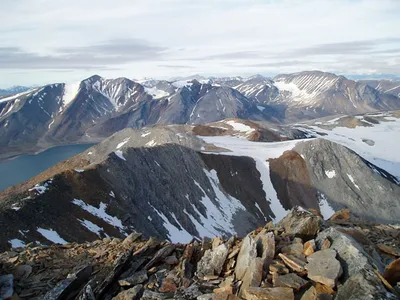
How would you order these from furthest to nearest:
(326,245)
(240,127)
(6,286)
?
(240,127)
(6,286)
(326,245)

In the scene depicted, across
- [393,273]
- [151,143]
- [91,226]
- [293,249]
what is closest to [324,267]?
[293,249]

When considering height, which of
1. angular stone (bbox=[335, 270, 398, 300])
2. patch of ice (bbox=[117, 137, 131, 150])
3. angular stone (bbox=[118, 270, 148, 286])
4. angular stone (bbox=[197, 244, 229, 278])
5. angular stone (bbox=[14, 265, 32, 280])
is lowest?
patch of ice (bbox=[117, 137, 131, 150])

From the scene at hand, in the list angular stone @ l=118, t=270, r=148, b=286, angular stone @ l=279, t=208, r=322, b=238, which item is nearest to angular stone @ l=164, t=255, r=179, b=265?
angular stone @ l=118, t=270, r=148, b=286

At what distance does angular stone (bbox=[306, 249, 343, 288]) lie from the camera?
1040 centimetres

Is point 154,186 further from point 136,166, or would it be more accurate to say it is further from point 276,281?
point 276,281

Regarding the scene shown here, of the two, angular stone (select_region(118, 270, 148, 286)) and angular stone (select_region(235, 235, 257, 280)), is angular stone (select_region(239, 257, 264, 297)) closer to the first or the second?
angular stone (select_region(235, 235, 257, 280))

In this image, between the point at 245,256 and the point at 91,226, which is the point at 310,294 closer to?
the point at 245,256

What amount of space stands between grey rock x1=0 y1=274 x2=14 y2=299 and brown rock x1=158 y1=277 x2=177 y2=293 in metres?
6.31

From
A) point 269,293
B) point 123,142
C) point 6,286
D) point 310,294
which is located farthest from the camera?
point 123,142

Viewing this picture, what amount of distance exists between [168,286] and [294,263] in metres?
4.80

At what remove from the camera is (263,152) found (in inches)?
4136

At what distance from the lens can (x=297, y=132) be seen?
618ft

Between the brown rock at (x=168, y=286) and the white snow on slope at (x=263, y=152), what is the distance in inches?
2757

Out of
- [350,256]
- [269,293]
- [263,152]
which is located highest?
[350,256]
